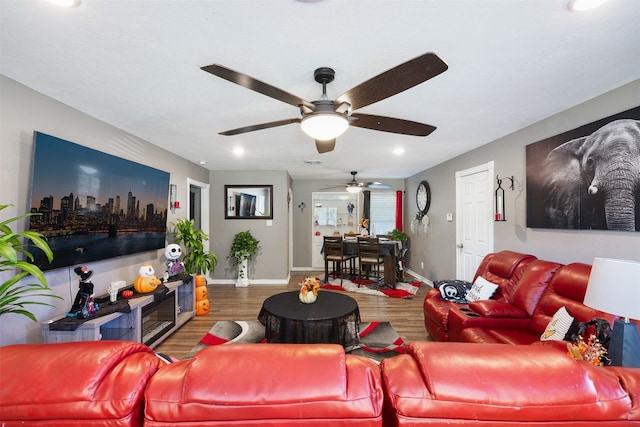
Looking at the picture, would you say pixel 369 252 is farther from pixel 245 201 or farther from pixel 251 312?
pixel 245 201

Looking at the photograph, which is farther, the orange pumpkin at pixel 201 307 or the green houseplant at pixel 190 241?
the green houseplant at pixel 190 241

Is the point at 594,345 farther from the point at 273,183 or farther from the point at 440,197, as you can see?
the point at 273,183

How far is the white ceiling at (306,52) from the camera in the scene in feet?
4.30

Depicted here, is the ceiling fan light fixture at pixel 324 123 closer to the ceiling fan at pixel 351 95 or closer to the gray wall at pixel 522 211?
the ceiling fan at pixel 351 95

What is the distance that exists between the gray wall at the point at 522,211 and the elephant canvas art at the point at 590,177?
0.09 meters

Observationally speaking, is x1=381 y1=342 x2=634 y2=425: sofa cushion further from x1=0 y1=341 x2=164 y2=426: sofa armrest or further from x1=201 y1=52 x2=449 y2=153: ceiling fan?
x1=201 y1=52 x2=449 y2=153: ceiling fan

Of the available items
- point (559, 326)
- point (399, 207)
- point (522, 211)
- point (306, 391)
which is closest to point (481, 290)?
point (559, 326)

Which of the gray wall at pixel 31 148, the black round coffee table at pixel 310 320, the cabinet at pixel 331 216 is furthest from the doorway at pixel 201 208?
the black round coffee table at pixel 310 320

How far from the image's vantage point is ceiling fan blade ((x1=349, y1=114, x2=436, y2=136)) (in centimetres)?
195

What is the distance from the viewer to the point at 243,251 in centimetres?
524

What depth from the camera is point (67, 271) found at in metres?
2.34

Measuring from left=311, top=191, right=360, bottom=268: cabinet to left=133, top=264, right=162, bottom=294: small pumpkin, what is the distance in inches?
170

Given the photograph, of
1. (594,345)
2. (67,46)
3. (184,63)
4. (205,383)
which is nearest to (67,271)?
(67,46)

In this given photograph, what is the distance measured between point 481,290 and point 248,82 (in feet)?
9.74
